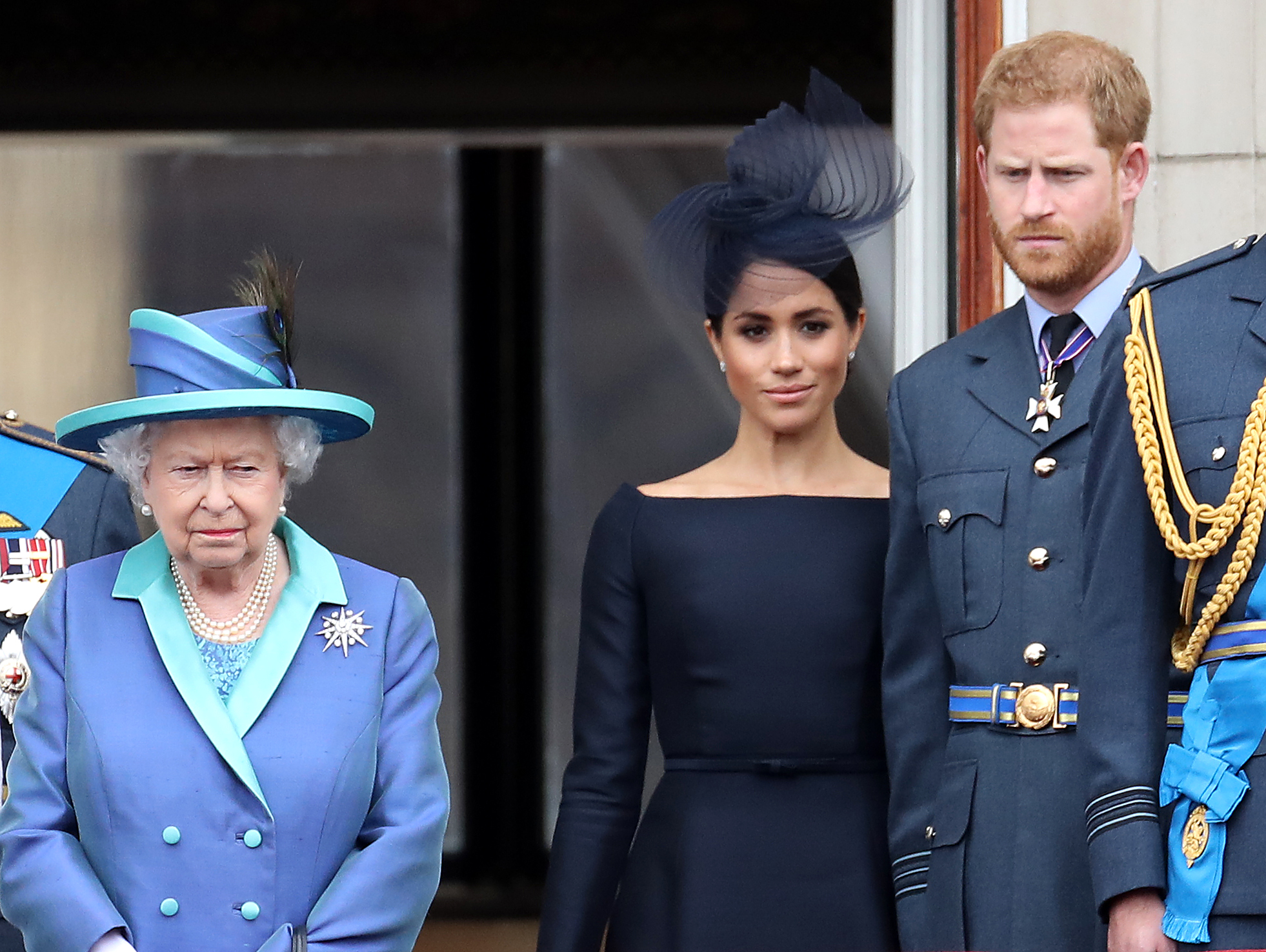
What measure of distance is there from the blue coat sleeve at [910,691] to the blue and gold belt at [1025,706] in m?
0.12

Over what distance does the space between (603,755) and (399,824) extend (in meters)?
0.50

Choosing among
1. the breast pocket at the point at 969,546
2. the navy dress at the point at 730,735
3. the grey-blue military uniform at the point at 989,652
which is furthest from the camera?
the navy dress at the point at 730,735

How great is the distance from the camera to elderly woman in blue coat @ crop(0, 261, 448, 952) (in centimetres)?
296

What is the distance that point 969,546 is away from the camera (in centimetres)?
313

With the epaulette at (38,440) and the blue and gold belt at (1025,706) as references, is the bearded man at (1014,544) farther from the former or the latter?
the epaulette at (38,440)

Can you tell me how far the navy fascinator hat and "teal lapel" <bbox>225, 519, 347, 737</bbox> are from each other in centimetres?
85

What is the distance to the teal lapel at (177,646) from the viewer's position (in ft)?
9.81

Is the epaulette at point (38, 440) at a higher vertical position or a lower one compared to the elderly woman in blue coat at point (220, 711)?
higher

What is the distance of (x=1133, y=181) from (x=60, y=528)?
74.7 inches

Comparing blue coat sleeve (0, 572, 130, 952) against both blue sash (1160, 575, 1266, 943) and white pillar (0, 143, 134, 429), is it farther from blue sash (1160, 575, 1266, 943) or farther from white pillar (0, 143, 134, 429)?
white pillar (0, 143, 134, 429)

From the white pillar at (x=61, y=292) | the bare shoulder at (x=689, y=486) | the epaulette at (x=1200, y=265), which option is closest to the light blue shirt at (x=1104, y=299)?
the epaulette at (x=1200, y=265)

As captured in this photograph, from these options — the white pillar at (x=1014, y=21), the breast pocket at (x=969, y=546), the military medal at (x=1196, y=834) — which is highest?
the white pillar at (x=1014, y=21)

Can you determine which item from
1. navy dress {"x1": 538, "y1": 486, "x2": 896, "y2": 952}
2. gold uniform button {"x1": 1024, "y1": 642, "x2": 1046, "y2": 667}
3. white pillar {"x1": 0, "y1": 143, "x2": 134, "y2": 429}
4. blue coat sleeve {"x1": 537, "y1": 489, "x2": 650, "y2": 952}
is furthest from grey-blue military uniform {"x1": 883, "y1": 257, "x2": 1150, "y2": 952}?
white pillar {"x1": 0, "y1": 143, "x2": 134, "y2": 429}

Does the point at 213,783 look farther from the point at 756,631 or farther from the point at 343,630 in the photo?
the point at 756,631
